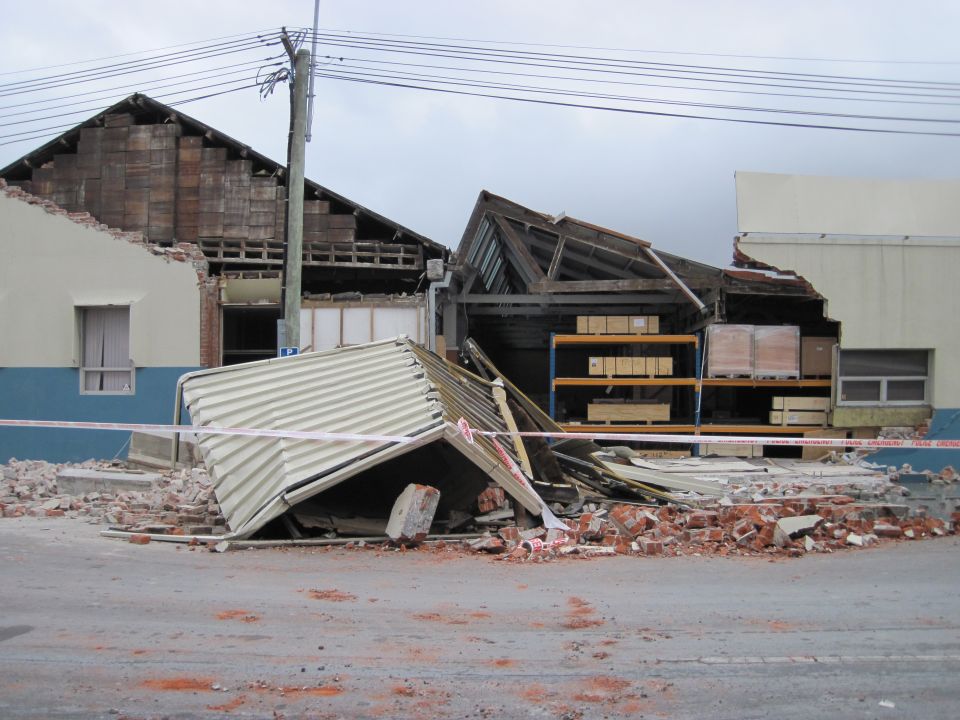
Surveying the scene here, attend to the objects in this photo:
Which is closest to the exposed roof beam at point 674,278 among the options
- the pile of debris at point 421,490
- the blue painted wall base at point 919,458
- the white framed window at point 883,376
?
the white framed window at point 883,376

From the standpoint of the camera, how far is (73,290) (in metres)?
18.0

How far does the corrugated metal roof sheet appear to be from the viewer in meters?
8.16

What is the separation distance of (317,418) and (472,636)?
169 inches

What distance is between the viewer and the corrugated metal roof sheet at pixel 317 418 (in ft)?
26.8

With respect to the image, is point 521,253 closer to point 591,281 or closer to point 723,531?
point 591,281

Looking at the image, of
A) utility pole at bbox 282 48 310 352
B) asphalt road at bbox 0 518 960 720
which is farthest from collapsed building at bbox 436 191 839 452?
asphalt road at bbox 0 518 960 720

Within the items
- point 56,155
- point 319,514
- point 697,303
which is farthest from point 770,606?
point 56,155

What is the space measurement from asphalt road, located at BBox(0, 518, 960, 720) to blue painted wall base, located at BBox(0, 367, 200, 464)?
10477 millimetres

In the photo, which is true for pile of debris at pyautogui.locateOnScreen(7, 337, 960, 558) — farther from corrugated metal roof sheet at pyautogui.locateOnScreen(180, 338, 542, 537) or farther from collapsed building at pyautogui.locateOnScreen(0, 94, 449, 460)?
collapsed building at pyautogui.locateOnScreen(0, 94, 449, 460)

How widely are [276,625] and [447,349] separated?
41.9 ft

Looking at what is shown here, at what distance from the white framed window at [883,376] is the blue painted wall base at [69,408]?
563 inches

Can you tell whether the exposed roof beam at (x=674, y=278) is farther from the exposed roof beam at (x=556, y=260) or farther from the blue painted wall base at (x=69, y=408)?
the blue painted wall base at (x=69, y=408)

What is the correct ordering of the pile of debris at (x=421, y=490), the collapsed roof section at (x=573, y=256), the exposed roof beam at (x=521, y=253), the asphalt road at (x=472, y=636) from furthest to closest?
the exposed roof beam at (x=521, y=253), the collapsed roof section at (x=573, y=256), the pile of debris at (x=421, y=490), the asphalt road at (x=472, y=636)

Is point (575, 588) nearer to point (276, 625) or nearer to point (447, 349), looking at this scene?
point (276, 625)
